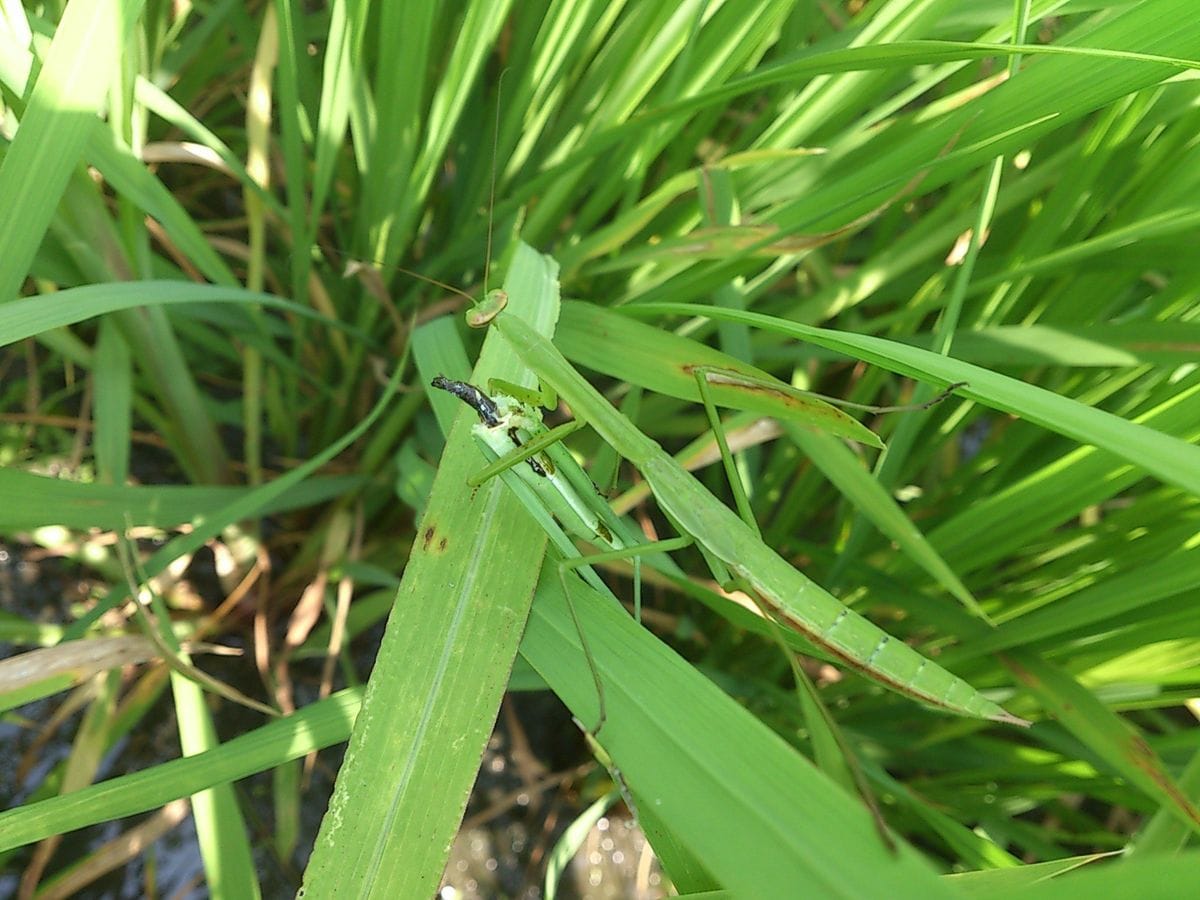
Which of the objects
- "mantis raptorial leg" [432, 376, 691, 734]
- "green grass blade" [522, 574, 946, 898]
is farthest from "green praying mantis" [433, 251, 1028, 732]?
"green grass blade" [522, 574, 946, 898]

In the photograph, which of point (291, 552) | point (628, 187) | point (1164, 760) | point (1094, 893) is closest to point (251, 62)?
point (628, 187)

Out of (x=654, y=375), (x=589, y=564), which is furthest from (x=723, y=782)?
(x=654, y=375)

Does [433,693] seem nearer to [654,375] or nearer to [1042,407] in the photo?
[654,375]

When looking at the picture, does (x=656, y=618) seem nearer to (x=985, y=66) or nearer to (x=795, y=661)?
(x=795, y=661)

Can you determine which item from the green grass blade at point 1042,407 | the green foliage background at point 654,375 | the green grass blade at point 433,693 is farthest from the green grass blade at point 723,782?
the green grass blade at point 1042,407

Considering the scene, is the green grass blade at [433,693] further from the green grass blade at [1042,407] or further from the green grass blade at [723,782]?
the green grass blade at [1042,407]

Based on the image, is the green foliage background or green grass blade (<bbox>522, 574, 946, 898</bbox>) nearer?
green grass blade (<bbox>522, 574, 946, 898</bbox>)

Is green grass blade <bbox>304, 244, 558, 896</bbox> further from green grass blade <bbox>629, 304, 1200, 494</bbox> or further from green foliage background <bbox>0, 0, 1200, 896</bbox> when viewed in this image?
green grass blade <bbox>629, 304, 1200, 494</bbox>

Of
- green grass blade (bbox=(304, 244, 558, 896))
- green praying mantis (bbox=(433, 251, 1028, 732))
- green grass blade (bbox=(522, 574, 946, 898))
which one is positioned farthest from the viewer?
green praying mantis (bbox=(433, 251, 1028, 732))
